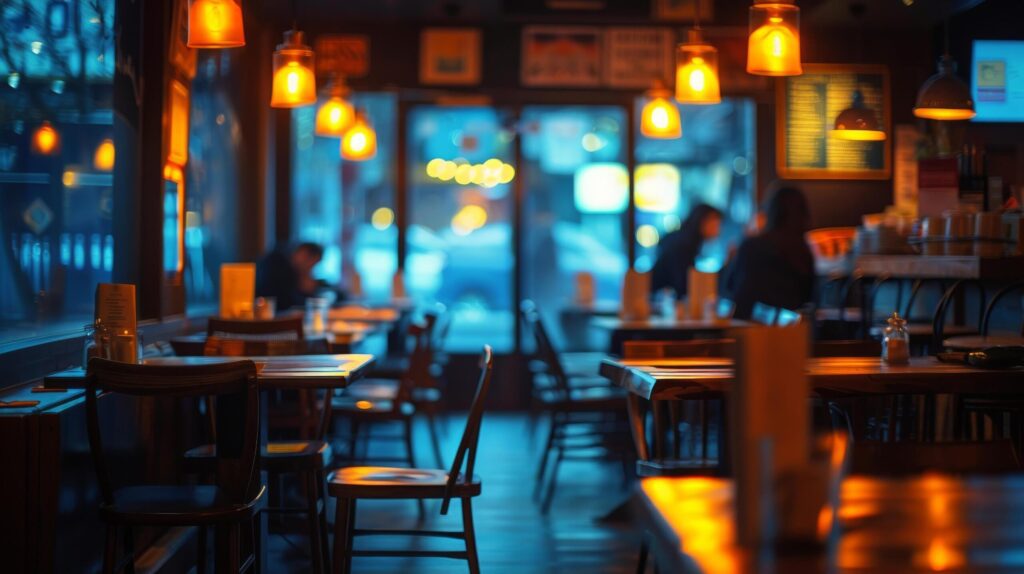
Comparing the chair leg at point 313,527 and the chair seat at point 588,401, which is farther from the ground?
the chair seat at point 588,401

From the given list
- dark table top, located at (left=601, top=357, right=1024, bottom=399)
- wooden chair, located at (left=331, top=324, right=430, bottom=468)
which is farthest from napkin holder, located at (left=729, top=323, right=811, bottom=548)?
wooden chair, located at (left=331, top=324, right=430, bottom=468)

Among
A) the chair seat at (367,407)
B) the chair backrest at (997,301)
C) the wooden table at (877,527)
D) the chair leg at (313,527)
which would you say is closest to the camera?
the wooden table at (877,527)

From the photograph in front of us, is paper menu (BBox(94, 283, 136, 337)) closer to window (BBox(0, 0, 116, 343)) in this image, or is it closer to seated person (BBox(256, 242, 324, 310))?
window (BBox(0, 0, 116, 343))

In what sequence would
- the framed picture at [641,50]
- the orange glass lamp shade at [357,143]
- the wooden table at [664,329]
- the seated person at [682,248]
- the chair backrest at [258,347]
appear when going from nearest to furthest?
the chair backrest at [258,347] < the wooden table at [664,329] < the orange glass lamp shade at [357,143] < the seated person at [682,248] < the framed picture at [641,50]

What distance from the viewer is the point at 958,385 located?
300 cm

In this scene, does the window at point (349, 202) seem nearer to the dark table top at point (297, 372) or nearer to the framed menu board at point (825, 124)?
the framed menu board at point (825, 124)

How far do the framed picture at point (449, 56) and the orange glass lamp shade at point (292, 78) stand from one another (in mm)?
4104

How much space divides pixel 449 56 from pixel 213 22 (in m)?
4.76

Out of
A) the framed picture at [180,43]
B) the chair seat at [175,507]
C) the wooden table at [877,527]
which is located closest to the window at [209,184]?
the framed picture at [180,43]

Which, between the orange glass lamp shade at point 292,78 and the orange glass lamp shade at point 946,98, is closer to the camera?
the orange glass lamp shade at point 292,78

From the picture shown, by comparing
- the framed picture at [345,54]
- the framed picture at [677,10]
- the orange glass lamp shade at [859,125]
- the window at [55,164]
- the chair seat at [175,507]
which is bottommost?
the chair seat at [175,507]

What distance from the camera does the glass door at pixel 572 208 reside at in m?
8.73

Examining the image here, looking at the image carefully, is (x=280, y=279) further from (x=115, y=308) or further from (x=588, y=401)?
(x=115, y=308)

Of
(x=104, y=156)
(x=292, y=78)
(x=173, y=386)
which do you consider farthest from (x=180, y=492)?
(x=292, y=78)
